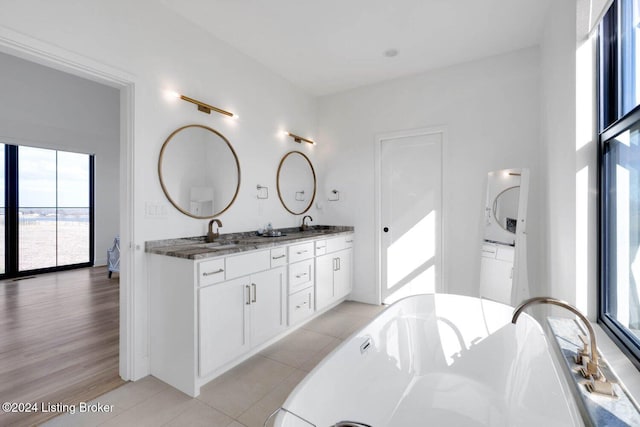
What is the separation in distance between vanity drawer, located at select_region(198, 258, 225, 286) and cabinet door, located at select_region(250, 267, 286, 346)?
339 mm

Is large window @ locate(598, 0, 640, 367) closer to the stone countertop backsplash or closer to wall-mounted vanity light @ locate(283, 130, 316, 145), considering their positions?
the stone countertop backsplash

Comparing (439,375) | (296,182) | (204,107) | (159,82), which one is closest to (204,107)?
(204,107)

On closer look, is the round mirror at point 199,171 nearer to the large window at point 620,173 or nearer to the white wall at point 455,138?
the white wall at point 455,138

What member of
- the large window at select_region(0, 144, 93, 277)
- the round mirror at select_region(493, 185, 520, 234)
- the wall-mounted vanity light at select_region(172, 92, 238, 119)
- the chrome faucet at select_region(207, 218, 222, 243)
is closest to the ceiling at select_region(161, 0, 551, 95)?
the wall-mounted vanity light at select_region(172, 92, 238, 119)

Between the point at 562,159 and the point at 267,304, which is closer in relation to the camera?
the point at 562,159

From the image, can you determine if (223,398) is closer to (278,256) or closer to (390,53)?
(278,256)

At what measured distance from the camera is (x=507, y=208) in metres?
2.84

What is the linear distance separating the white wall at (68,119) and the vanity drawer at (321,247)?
4664 millimetres

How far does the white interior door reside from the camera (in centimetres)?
339

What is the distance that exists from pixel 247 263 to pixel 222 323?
0.46m

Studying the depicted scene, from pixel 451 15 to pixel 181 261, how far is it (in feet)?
9.36

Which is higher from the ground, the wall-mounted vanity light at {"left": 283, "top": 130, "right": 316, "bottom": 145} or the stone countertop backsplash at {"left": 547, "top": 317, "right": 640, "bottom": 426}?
the wall-mounted vanity light at {"left": 283, "top": 130, "right": 316, "bottom": 145}

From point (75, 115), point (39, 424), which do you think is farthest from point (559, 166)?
point (75, 115)

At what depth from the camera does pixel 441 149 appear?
334 centimetres
